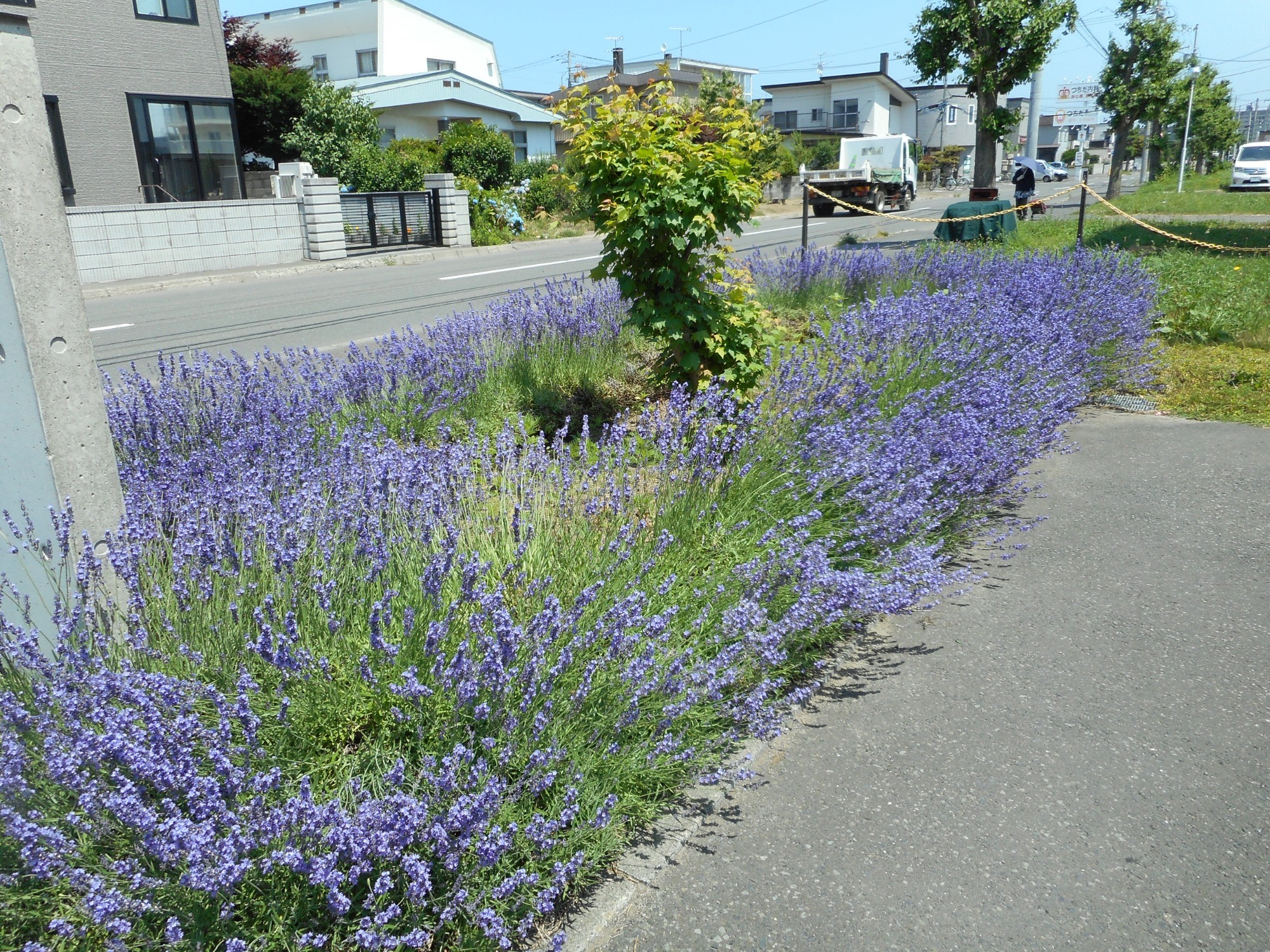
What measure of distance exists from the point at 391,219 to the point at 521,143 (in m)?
22.2

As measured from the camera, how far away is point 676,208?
5.61 metres

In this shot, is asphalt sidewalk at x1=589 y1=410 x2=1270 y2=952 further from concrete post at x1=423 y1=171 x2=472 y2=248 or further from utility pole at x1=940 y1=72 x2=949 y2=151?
utility pole at x1=940 y1=72 x2=949 y2=151

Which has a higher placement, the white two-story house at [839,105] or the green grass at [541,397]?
the white two-story house at [839,105]

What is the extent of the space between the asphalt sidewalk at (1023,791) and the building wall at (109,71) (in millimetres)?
22407

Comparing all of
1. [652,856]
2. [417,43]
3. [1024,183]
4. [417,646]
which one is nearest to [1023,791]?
[652,856]

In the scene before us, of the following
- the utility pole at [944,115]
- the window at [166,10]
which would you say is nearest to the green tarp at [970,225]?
the window at [166,10]

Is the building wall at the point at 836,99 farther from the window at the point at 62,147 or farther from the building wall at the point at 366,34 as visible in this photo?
the window at the point at 62,147

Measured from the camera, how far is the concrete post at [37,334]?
8.72ft

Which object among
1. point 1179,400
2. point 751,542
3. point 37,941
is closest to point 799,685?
point 751,542

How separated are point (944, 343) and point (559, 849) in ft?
14.7

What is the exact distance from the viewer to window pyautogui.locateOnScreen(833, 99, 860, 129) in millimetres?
65625

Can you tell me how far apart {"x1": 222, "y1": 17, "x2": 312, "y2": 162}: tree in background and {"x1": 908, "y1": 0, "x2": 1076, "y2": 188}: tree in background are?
63.7ft

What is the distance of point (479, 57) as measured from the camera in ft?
188

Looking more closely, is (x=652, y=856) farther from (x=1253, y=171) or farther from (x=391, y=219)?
(x=1253, y=171)
